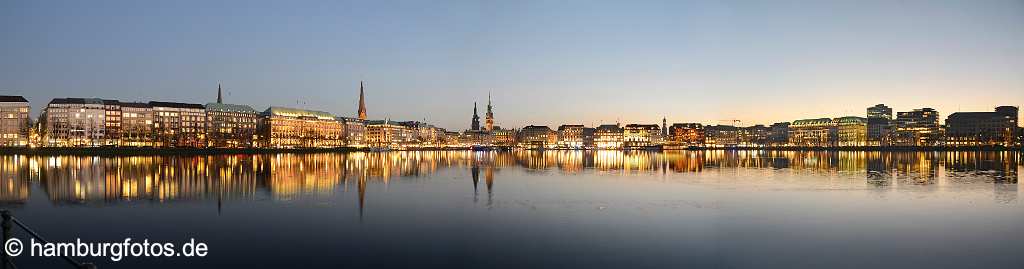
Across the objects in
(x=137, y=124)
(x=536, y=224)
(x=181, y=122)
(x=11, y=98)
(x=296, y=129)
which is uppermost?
(x=11, y=98)

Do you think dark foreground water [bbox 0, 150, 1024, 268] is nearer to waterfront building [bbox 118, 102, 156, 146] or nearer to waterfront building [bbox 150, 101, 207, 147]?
waterfront building [bbox 118, 102, 156, 146]

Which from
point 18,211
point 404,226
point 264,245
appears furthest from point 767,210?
point 18,211

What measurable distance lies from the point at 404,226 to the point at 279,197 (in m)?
10.5

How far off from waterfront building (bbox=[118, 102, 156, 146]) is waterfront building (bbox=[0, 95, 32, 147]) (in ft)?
53.2

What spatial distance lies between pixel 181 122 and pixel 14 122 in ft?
96.8

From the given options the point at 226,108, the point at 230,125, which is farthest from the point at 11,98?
the point at 230,125

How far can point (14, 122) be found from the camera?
419 feet

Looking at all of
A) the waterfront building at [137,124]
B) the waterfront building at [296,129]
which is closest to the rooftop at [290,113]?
the waterfront building at [296,129]

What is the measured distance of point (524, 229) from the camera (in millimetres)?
19375

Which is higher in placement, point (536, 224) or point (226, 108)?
point (226, 108)

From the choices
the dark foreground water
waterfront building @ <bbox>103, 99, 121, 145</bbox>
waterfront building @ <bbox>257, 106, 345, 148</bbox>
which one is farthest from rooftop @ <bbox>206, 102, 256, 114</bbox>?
the dark foreground water

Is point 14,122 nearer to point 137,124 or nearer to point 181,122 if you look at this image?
point 137,124

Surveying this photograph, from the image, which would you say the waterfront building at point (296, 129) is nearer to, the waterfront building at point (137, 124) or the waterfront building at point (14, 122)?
the waterfront building at point (137, 124)

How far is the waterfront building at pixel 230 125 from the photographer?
140 m
